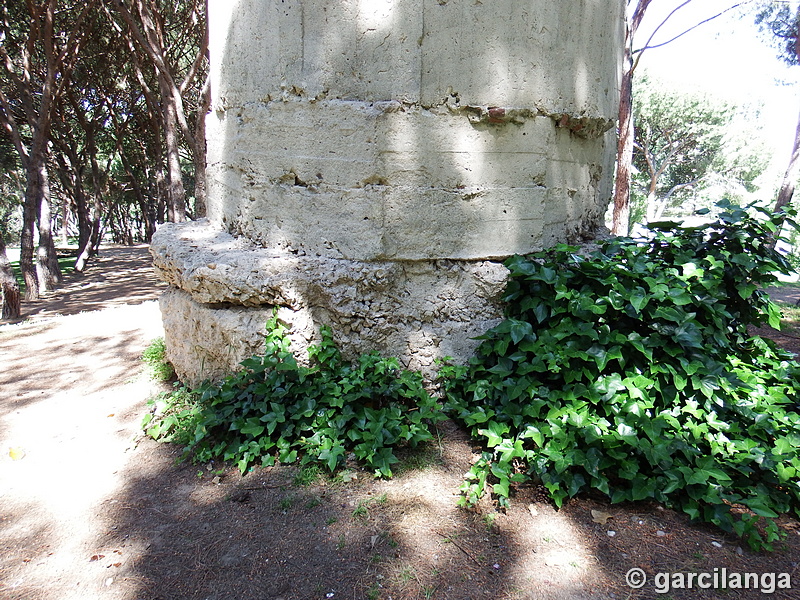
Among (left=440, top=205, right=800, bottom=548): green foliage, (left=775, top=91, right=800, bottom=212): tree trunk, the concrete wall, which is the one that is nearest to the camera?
(left=440, top=205, right=800, bottom=548): green foliage

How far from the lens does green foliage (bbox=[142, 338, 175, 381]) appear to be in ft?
12.9

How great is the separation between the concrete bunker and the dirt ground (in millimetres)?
799

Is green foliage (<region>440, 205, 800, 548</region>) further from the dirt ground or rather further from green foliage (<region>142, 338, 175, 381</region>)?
green foliage (<region>142, 338, 175, 381</region>)

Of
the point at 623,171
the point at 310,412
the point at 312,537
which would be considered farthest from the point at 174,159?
the point at 312,537

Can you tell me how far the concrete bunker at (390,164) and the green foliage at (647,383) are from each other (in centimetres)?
36

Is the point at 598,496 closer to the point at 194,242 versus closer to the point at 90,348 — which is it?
the point at 194,242

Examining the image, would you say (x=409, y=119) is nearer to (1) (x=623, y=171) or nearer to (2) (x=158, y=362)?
(2) (x=158, y=362)

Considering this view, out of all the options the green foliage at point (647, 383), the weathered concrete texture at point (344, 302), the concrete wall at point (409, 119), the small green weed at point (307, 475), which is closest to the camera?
the green foliage at point (647, 383)

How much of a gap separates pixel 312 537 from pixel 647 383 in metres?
1.76

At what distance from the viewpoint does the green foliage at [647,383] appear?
94.7 inches

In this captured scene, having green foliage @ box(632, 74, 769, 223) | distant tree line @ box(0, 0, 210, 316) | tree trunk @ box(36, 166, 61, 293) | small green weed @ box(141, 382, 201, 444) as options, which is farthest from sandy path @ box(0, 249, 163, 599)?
green foliage @ box(632, 74, 769, 223)

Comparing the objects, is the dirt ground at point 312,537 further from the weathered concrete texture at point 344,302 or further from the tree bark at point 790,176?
the tree bark at point 790,176

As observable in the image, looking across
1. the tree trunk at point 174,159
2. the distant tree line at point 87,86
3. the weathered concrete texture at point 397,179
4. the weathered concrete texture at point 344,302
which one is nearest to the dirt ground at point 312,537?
the weathered concrete texture at point 344,302

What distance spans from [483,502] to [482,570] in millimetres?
414
